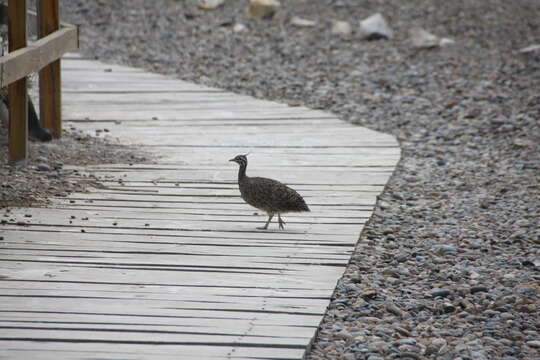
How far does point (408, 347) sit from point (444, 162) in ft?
19.3

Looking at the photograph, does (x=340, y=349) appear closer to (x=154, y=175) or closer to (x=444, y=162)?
(x=154, y=175)

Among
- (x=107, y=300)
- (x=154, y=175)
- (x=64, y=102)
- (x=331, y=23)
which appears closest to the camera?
(x=107, y=300)

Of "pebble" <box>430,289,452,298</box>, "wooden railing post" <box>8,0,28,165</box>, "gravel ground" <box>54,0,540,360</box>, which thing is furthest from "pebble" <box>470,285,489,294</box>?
"wooden railing post" <box>8,0,28,165</box>

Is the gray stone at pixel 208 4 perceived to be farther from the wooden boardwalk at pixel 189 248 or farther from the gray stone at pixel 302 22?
the wooden boardwalk at pixel 189 248

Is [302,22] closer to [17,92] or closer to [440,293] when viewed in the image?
[17,92]

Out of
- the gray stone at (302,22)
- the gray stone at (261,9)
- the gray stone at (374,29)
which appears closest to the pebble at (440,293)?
the gray stone at (374,29)

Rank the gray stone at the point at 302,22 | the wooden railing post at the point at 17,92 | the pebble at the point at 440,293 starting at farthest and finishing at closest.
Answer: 1. the gray stone at the point at 302,22
2. the wooden railing post at the point at 17,92
3. the pebble at the point at 440,293

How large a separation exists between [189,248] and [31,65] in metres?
2.99

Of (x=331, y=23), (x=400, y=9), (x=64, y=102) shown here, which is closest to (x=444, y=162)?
(x=64, y=102)

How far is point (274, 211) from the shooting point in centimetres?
775

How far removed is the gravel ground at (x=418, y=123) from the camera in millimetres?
5863

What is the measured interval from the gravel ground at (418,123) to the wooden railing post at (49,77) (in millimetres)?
4032

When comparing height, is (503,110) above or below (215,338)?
below

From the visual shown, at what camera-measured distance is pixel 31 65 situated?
8836 millimetres
